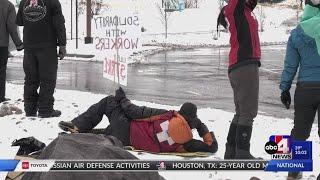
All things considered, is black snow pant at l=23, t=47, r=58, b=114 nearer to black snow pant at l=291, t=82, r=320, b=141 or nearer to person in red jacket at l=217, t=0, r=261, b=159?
person in red jacket at l=217, t=0, r=261, b=159

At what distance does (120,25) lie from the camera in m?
8.13

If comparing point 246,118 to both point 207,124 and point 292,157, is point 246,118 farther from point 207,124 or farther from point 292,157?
point 292,157

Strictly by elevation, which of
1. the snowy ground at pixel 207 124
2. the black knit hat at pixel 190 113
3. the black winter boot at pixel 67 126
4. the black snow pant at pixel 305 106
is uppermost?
the black snow pant at pixel 305 106

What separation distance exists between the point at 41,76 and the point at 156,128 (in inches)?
96.1

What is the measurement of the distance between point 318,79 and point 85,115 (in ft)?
8.51

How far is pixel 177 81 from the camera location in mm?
14281

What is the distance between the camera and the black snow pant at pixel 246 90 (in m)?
5.01

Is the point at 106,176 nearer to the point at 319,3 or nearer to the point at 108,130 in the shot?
the point at 319,3

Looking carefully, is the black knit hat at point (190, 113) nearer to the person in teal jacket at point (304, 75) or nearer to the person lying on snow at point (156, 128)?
the person lying on snow at point (156, 128)

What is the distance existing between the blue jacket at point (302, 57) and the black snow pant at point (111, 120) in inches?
74.5

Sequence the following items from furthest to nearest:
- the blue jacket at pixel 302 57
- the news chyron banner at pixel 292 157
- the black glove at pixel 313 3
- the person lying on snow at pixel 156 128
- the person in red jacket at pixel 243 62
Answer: the person lying on snow at pixel 156 128, the person in red jacket at pixel 243 62, the blue jacket at pixel 302 57, the black glove at pixel 313 3, the news chyron banner at pixel 292 157

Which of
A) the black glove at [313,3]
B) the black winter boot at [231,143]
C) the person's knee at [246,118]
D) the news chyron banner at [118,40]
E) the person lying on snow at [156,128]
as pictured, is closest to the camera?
the black glove at [313,3]

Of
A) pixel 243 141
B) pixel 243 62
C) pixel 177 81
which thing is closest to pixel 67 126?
pixel 243 141

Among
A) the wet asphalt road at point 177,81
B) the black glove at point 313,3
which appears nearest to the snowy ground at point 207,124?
the black glove at point 313,3
